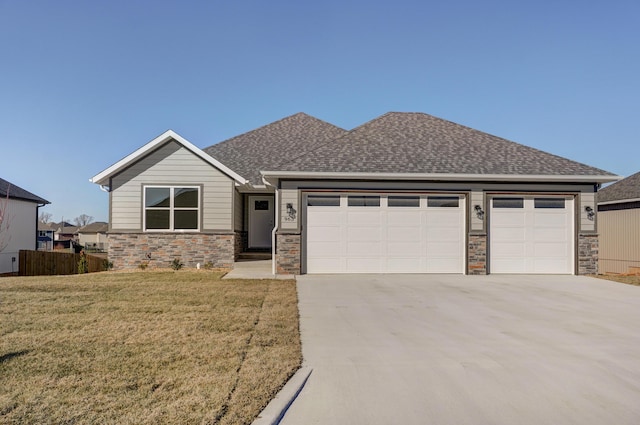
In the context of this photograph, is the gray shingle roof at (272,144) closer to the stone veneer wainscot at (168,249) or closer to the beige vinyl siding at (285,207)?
the stone veneer wainscot at (168,249)

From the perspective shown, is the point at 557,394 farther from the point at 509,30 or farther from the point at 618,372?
the point at 509,30

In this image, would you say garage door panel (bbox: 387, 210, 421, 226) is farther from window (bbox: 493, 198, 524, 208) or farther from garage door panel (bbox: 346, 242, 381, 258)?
window (bbox: 493, 198, 524, 208)

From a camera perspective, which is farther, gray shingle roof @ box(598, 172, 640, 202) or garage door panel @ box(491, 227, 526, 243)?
gray shingle roof @ box(598, 172, 640, 202)

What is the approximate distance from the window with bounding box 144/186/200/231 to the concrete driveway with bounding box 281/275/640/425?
7.51 m

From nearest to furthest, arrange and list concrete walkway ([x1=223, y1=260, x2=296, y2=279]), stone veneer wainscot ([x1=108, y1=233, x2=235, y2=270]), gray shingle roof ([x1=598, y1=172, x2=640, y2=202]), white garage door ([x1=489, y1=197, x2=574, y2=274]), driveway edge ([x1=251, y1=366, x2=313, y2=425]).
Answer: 1. driveway edge ([x1=251, y1=366, x2=313, y2=425])
2. concrete walkway ([x1=223, y1=260, x2=296, y2=279])
3. white garage door ([x1=489, y1=197, x2=574, y2=274])
4. stone veneer wainscot ([x1=108, y1=233, x2=235, y2=270])
5. gray shingle roof ([x1=598, y1=172, x2=640, y2=202])

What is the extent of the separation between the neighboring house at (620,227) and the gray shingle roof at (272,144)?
15240mm

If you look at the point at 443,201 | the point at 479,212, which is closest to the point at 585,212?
the point at 479,212

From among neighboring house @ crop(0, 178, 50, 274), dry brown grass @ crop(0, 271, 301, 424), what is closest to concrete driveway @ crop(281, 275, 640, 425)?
dry brown grass @ crop(0, 271, 301, 424)

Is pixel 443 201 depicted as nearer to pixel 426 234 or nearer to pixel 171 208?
pixel 426 234

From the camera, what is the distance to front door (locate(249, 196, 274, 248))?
699 inches

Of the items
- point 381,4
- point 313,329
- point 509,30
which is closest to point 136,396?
point 313,329

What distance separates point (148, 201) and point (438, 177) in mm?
10580

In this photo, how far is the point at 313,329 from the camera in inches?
245

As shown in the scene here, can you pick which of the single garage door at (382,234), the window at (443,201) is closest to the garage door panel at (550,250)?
the single garage door at (382,234)
